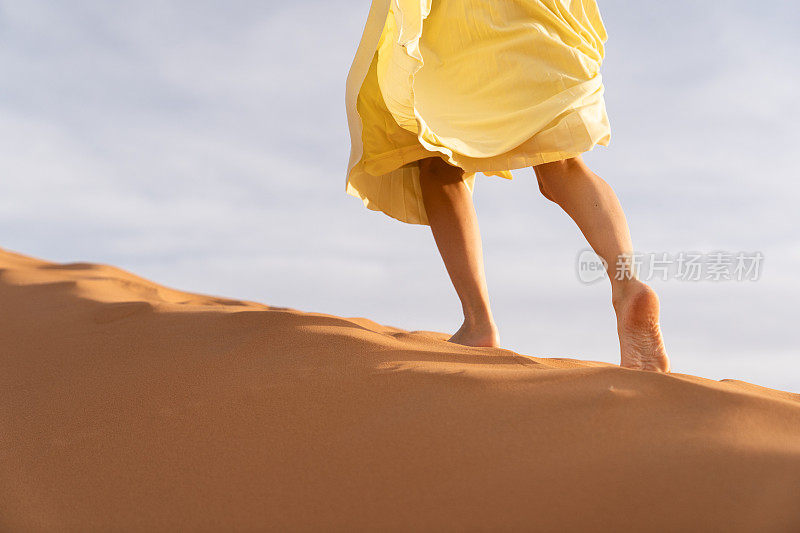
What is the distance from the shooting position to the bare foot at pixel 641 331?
1651 mm

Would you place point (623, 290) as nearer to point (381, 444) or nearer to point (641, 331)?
point (641, 331)

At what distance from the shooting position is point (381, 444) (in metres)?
1.25

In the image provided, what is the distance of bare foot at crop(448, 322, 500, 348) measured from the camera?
2.13 meters

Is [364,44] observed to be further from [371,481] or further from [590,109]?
[371,481]

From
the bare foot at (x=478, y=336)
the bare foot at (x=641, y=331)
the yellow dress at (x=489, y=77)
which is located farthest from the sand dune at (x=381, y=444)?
the yellow dress at (x=489, y=77)

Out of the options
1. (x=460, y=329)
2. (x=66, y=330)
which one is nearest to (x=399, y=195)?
(x=460, y=329)

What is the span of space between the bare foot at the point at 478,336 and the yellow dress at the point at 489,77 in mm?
541

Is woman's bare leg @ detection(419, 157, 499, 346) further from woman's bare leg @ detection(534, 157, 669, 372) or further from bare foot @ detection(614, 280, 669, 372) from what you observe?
bare foot @ detection(614, 280, 669, 372)

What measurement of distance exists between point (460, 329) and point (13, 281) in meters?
1.94

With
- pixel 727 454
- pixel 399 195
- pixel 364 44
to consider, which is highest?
pixel 364 44

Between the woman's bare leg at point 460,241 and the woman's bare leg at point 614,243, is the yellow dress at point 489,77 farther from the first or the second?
the woman's bare leg at point 460,241

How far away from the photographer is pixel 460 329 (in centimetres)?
220

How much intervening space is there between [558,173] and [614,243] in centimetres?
25

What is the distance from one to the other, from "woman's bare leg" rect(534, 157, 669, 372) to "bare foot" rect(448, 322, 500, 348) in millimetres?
472
